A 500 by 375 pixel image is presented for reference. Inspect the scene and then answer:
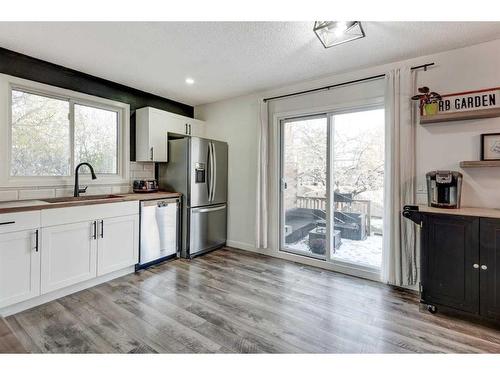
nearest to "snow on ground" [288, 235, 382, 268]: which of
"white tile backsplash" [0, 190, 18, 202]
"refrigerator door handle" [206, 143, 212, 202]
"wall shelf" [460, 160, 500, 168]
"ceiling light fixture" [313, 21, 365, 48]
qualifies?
"wall shelf" [460, 160, 500, 168]

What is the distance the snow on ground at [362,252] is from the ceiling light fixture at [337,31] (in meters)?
2.22

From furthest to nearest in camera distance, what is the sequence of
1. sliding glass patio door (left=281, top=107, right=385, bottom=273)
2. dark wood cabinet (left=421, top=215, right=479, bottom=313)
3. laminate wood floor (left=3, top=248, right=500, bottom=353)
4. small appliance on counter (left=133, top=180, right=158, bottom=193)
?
1. small appliance on counter (left=133, top=180, right=158, bottom=193)
2. sliding glass patio door (left=281, top=107, right=385, bottom=273)
3. dark wood cabinet (left=421, top=215, right=479, bottom=313)
4. laminate wood floor (left=3, top=248, right=500, bottom=353)

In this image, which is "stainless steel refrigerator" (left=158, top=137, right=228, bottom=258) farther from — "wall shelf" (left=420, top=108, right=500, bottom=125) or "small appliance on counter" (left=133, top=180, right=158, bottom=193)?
"wall shelf" (left=420, top=108, right=500, bottom=125)

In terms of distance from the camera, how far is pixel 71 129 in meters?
3.20

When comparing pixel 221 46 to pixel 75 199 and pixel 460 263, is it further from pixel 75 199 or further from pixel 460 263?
pixel 460 263

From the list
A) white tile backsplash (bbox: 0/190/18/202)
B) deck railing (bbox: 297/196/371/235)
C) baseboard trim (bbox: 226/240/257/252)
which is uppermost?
white tile backsplash (bbox: 0/190/18/202)

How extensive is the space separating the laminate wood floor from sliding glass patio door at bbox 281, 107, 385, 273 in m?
0.51

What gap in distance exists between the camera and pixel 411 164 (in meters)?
2.74

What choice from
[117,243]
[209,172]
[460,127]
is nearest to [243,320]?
[117,243]

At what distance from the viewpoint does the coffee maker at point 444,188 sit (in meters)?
2.39

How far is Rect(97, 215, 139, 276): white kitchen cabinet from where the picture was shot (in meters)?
2.88

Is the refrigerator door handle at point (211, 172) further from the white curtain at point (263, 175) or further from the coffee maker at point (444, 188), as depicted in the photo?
the coffee maker at point (444, 188)

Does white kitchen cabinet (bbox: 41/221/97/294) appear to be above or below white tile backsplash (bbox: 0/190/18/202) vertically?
below

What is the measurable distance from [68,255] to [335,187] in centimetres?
313
